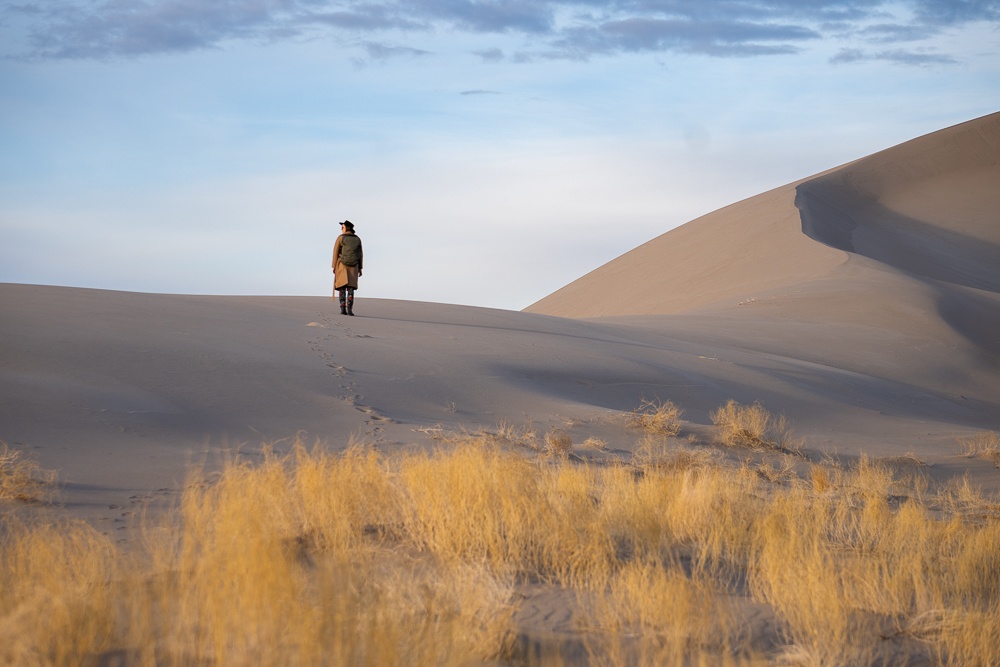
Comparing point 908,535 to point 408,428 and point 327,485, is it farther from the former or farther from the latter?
point 408,428

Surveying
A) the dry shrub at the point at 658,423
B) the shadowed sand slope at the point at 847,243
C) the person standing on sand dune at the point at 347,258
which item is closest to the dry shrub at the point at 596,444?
the dry shrub at the point at 658,423

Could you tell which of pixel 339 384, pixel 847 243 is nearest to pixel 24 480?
pixel 339 384

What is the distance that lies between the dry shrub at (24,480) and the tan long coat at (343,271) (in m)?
9.52

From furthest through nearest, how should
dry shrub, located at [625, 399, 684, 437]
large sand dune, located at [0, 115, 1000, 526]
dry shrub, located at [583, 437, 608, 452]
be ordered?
dry shrub, located at [625, 399, 684, 437], dry shrub, located at [583, 437, 608, 452], large sand dune, located at [0, 115, 1000, 526]

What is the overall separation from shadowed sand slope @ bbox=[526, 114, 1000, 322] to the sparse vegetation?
27262mm

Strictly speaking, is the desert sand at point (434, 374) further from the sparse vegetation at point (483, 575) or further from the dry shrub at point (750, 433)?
the sparse vegetation at point (483, 575)

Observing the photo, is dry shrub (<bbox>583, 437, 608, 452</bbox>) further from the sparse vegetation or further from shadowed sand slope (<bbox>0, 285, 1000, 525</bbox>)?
the sparse vegetation

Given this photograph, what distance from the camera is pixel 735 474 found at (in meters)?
8.89

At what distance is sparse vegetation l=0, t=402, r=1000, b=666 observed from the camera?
141 inches

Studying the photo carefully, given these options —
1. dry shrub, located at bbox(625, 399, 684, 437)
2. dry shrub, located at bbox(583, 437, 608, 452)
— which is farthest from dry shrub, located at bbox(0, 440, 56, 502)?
dry shrub, located at bbox(625, 399, 684, 437)

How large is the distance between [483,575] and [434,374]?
856 cm

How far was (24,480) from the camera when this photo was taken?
263 inches

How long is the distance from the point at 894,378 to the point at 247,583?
22.9 metres

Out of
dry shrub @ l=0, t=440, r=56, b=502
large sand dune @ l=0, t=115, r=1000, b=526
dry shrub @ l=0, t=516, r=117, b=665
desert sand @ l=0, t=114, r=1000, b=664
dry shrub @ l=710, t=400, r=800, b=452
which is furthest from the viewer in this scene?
dry shrub @ l=710, t=400, r=800, b=452
